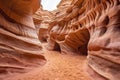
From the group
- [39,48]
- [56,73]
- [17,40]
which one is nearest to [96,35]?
[56,73]

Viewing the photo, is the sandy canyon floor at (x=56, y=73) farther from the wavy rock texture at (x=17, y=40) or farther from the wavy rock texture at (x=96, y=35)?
the wavy rock texture at (x=96, y=35)

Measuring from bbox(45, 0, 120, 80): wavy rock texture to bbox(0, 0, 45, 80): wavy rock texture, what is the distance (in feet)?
5.99

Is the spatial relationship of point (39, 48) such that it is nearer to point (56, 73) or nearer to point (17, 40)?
point (17, 40)

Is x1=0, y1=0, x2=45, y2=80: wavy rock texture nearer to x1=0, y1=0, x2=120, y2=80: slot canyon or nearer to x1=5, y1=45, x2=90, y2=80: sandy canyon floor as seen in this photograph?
x1=0, y1=0, x2=120, y2=80: slot canyon

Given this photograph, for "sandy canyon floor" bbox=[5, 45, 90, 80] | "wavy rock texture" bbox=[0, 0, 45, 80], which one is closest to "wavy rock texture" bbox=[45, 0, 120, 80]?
"sandy canyon floor" bbox=[5, 45, 90, 80]

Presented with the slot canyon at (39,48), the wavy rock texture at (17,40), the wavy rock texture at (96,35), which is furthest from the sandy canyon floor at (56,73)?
the wavy rock texture at (96,35)

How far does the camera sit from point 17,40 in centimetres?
381

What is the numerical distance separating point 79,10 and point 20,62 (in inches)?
188

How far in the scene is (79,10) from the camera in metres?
7.27

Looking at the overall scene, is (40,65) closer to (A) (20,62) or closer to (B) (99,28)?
(A) (20,62)

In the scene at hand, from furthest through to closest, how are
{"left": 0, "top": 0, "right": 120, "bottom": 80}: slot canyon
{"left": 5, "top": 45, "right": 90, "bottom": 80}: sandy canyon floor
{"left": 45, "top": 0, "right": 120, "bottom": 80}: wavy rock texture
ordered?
1. {"left": 5, "top": 45, "right": 90, "bottom": 80}: sandy canyon floor
2. {"left": 0, "top": 0, "right": 120, "bottom": 80}: slot canyon
3. {"left": 45, "top": 0, "right": 120, "bottom": 80}: wavy rock texture

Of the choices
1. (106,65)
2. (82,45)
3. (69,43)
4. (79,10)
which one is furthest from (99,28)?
(69,43)

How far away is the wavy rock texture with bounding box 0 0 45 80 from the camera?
3264mm

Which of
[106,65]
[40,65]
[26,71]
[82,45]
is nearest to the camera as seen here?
[106,65]
